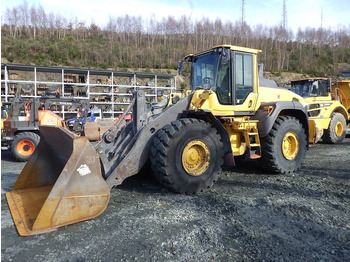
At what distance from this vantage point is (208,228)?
299 cm

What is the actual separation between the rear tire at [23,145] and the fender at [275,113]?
22.2ft

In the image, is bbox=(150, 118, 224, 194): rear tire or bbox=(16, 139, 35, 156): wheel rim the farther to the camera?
bbox=(16, 139, 35, 156): wheel rim

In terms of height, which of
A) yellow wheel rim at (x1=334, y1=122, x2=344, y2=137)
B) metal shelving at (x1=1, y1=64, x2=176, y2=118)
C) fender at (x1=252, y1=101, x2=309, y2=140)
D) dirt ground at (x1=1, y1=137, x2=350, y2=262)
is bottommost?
dirt ground at (x1=1, y1=137, x2=350, y2=262)

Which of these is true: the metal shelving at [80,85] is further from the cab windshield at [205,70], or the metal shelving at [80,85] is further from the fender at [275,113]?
the fender at [275,113]

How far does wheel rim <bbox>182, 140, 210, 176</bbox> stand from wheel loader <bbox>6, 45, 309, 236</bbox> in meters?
0.02

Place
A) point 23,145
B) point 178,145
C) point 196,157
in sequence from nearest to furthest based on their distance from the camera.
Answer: point 178,145 < point 196,157 < point 23,145

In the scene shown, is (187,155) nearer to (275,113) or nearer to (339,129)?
(275,113)

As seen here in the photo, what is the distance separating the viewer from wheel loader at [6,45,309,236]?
3.11 meters

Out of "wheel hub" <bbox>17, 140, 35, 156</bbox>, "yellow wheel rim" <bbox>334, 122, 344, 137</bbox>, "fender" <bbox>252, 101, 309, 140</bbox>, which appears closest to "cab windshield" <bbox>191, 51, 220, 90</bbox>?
"fender" <bbox>252, 101, 309, 140</bbox>

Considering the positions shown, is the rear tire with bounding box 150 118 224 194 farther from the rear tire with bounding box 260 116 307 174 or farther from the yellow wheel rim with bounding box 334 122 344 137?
the yellow wheel rim with bounding box 334 122 344 137

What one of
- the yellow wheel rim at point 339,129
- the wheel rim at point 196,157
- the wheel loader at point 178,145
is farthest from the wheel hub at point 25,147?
the yellow wheel rim at point 339,129

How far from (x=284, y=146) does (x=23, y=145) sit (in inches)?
300

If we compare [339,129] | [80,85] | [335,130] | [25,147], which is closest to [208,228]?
[25,147]

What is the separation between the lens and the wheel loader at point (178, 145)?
3109 millimetres
